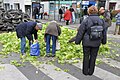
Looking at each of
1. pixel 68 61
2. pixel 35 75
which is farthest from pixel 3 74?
pixel 68 61

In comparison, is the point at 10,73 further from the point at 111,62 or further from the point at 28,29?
the point at 111,62

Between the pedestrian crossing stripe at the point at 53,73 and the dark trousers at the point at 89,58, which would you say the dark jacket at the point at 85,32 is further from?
the pedestrian crossing stripe at the point at 53,73

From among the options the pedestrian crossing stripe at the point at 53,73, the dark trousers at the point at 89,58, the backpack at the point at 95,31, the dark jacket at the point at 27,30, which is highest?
the backpack at the point at 95,31

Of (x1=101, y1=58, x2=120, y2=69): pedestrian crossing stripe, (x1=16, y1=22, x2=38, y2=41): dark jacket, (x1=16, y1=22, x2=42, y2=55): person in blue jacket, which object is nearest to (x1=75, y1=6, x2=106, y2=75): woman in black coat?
(x1=101, y1=58, x2=120, y2=69): pedestrian crossing stripe

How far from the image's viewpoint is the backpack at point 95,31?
563cm

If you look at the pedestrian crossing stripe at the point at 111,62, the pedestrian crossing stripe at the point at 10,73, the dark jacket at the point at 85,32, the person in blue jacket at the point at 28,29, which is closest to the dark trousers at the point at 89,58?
the dark jacket at the point at 85,32

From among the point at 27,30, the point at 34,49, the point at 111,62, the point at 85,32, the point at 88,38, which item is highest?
the point at 85,32

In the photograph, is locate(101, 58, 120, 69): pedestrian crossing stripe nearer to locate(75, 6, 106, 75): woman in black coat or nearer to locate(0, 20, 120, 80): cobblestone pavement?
locate(0, 20, 120, 80): cobblestone pavement

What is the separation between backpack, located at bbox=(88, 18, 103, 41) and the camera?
5633 millimetres

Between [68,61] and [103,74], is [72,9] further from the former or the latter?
[103,74]

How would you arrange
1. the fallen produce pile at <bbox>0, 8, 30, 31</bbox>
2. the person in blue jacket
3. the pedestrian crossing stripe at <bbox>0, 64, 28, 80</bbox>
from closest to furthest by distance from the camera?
the pedestrian crossing stripe at <bbox>0, 64, 28, 80</bbox>, the person in blue jacket, the fallen produce pile at <bbox>0, 8, 30, 31</bbox>

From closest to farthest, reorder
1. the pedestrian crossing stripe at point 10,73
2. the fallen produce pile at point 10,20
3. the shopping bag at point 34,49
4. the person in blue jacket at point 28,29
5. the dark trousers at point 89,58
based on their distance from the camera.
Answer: the dark trousers at point 89,58, the pedestrian crossing stripe at point 10,73, the person in blue jacket at point 28,29, the shopping bag at point 34,49, the fallen produce pile at point 10,20

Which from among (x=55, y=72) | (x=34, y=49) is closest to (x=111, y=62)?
(x=55, y=72)

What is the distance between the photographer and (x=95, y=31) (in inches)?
222
